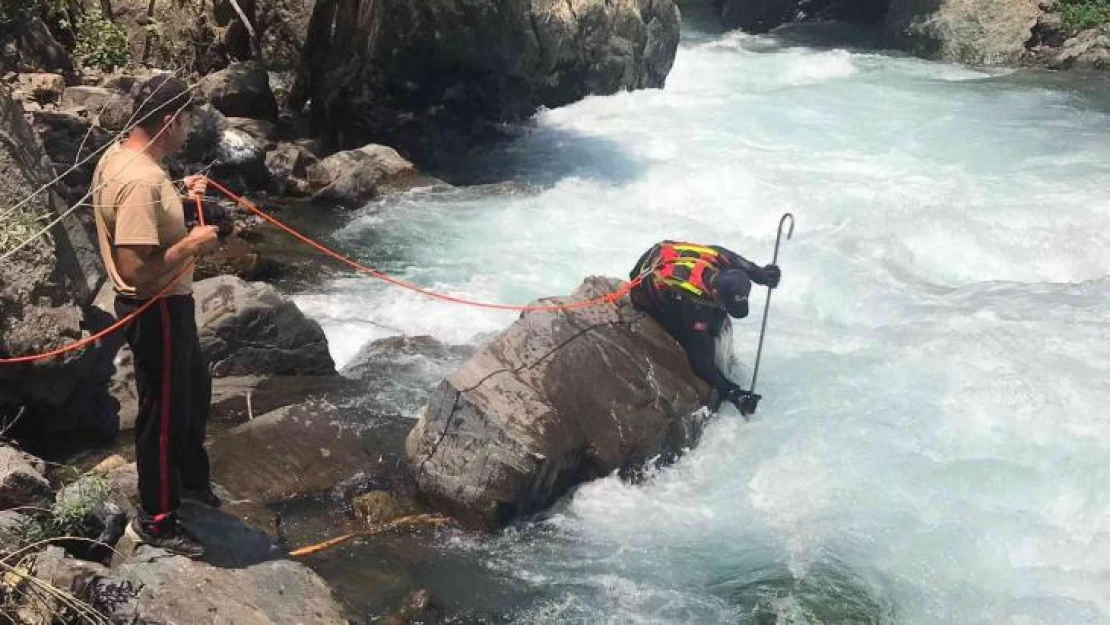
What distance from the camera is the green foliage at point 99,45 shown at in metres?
13.4

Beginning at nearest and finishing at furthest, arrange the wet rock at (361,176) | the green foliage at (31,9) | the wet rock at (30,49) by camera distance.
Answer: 1. the green foliage at (31,9)
2. the wet rock at (30,49)
3. the wet rock at (361,176)

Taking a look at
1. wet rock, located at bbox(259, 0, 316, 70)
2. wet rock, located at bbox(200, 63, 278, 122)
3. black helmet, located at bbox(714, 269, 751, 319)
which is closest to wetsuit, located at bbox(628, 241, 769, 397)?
black helmet, located at bbox(714, 269, 751, 319)

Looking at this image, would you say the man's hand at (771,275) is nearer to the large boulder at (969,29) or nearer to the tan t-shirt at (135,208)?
the tan t-shirt at (135,208)

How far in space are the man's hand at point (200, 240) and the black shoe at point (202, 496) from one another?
1.46 metres

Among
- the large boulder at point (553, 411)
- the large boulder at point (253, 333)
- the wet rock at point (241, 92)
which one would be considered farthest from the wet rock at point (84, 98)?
the large boulder at point (553, 411)

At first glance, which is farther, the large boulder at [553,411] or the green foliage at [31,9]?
the green foliage at [31,9]

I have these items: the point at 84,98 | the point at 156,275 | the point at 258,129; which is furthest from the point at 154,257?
the point at 258,129

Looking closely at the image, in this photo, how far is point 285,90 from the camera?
16.4 m

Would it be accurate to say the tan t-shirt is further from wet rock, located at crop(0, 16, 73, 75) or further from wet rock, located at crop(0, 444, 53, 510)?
wet rock, located at crop(0, 16, 73, 75)

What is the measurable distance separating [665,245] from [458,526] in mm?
2475

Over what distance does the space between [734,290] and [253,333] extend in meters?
3.45

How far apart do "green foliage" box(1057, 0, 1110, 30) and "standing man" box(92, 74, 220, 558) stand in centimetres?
2151

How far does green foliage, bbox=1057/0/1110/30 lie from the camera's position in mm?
21500

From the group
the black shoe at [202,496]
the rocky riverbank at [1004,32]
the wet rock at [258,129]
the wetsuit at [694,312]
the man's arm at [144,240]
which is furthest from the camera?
the rocky riverbank at [1004,32]
